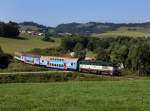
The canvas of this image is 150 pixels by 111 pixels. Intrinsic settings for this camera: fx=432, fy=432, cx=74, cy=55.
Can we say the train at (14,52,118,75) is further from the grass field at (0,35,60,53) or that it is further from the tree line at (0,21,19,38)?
the tree line at (0,21,19,38)

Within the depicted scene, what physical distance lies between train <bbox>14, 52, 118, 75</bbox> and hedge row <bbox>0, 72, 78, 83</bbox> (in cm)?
960

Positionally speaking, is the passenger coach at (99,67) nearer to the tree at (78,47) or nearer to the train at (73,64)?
the train at (73,64)

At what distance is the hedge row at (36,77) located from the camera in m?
62.8

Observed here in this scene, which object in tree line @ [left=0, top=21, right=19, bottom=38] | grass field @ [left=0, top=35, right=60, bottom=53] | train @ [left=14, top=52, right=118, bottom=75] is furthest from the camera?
tree line @ [left=0, top=21, right=19, bottom=38]

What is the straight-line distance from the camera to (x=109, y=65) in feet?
262

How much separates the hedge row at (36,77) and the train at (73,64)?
960 cm

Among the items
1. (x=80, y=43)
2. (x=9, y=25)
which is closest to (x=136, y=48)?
(x=80, y=43)

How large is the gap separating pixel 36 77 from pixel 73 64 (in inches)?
756

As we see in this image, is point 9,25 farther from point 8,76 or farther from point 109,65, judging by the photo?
point 8,76

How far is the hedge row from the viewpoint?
62.8 meters

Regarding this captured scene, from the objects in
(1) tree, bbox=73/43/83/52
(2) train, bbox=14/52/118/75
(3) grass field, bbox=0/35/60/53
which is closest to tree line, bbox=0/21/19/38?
(3) grass field, bbox=0/35/60/53

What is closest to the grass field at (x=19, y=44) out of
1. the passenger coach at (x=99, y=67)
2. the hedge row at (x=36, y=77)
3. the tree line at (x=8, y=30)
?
the tree line at (x=8, y=30)

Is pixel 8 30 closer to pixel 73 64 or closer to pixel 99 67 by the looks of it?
pixel 73 64

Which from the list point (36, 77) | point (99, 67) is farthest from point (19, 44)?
point (36, 77)
